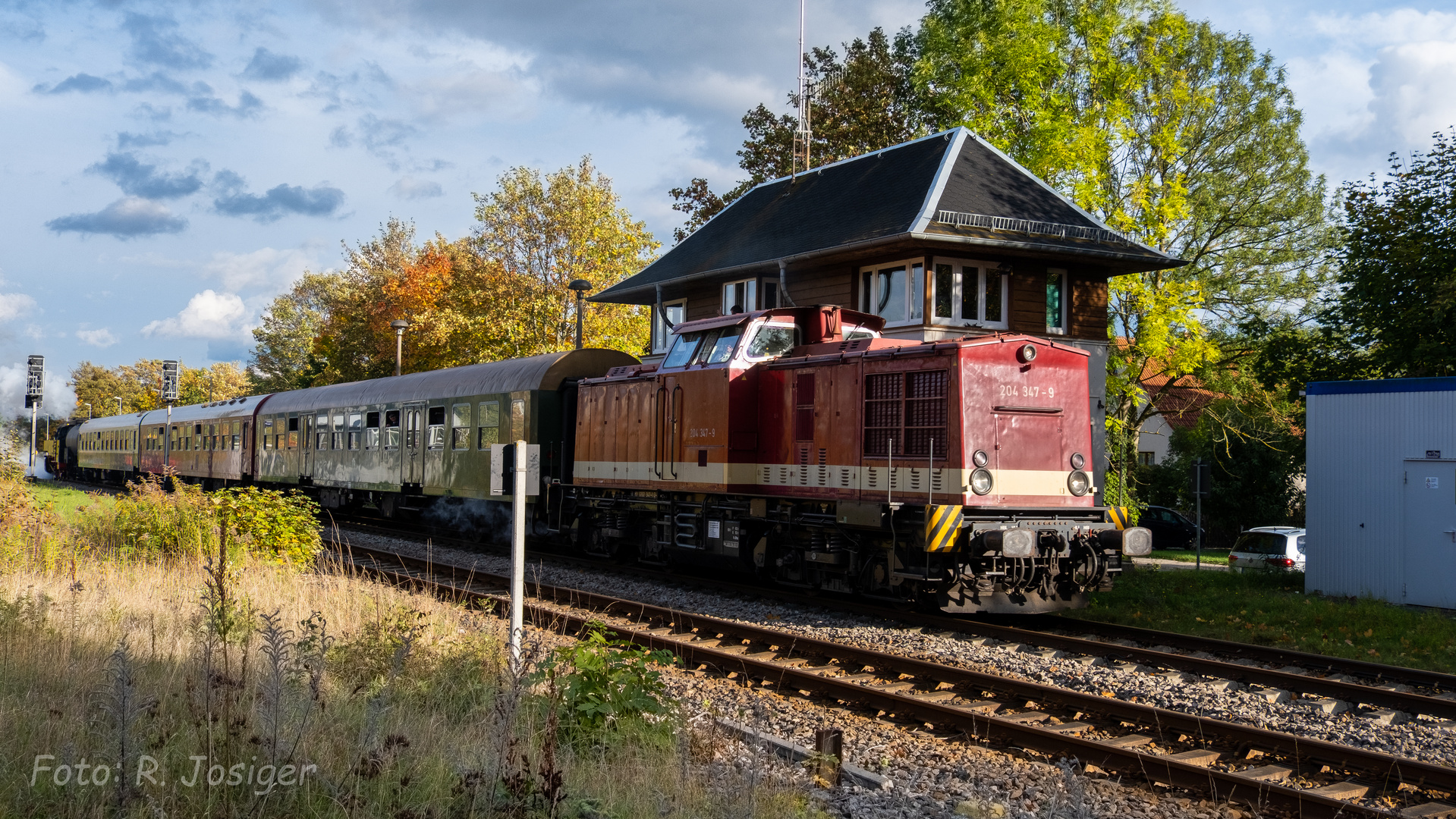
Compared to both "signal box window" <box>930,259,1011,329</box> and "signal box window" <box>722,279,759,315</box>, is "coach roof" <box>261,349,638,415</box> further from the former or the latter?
"signal box window" <box>930,259,1011,329</box>

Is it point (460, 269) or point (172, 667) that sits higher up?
point (460, 269)

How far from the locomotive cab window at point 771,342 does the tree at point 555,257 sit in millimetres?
22888

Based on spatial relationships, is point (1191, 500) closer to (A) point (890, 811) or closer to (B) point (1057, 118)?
(B) point (1057, 118)

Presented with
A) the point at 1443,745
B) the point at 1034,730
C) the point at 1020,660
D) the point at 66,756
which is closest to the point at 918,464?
the point at 1020,660

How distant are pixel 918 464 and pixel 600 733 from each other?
19.7ft

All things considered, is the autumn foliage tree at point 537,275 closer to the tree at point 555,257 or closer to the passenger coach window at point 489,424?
the tree at point 555,257

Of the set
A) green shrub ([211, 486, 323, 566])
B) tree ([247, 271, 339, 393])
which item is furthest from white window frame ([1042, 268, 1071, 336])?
tree ([247, 271, 339, 393])

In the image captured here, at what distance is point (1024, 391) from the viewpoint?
38.5ft

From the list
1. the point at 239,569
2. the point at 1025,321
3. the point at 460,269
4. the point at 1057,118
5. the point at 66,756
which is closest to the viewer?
the point at 66,756

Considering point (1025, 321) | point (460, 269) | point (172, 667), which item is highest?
point (460, 269)

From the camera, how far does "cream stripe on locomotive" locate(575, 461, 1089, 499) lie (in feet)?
37.5

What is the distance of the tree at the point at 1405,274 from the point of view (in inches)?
699

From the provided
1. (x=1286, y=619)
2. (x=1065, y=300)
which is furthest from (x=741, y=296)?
(x=1286, y=619)

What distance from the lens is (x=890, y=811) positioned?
596 centimetres
